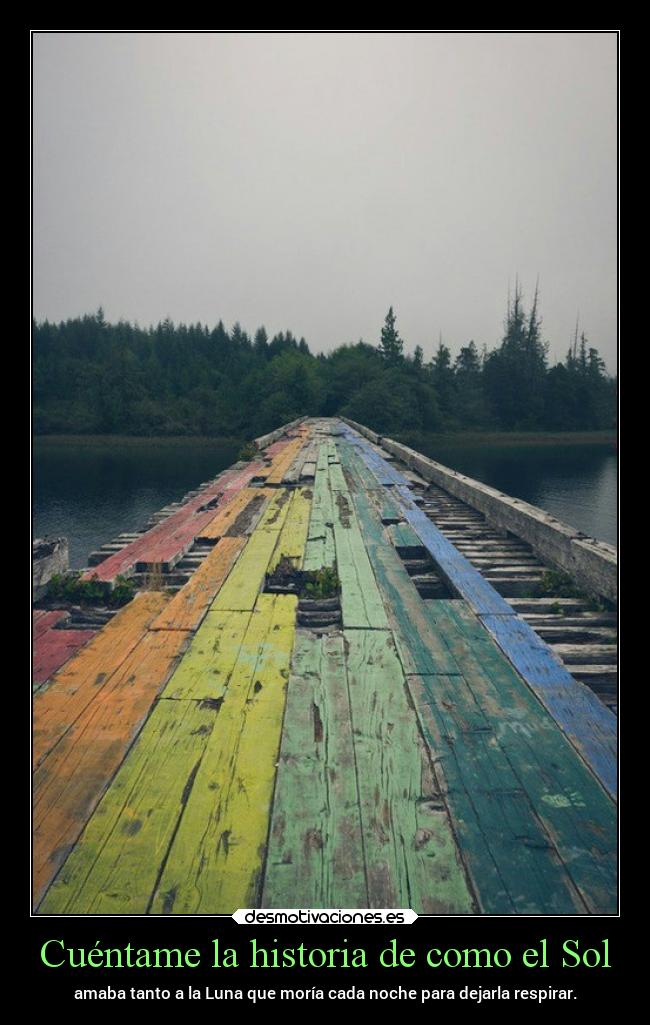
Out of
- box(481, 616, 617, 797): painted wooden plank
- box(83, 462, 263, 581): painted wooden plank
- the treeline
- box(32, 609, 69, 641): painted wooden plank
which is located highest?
the treeline

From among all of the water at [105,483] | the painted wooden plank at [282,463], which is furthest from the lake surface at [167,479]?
the painted wooden plank at [282,463]

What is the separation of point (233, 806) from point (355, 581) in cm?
229

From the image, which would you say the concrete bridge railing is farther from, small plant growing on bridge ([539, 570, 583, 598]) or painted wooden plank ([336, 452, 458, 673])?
painted wooden plank ([336, 452, 458, 673])

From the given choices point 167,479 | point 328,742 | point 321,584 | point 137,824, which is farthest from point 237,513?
point 167,479

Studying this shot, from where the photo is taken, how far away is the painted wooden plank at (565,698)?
7.29 ft

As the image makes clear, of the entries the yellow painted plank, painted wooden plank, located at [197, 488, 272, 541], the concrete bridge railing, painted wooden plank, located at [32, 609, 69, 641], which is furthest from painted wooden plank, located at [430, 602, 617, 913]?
painted wooden plank, located at [197, 488, 272, 541]

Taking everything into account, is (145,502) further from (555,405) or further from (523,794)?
(555,405)

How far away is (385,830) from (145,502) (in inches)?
983

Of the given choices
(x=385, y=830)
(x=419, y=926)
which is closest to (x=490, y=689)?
(x=385, y=830)

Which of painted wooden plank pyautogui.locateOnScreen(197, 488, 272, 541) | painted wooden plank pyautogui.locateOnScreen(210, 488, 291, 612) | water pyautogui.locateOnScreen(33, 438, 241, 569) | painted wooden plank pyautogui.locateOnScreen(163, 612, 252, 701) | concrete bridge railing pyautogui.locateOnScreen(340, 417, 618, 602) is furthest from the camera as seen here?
water pyautogui.locateOnScreen(33, 438, 241, 569)

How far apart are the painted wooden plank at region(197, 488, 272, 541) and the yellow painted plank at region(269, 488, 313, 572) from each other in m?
0.38

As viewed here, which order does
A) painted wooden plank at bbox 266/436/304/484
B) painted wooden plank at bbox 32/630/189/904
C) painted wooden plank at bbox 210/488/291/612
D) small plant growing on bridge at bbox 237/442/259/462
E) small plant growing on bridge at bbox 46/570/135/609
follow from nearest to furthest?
painted wooden plank at bbox 32/630/189/904
painted wooden plank at bbox 210/488/291/612
small plant growing on bridge at bbox 46/570/135/609
painted wooden plank at bbox 266/436/304/484
small plant growing on bridge at bbox 237/442/259/462

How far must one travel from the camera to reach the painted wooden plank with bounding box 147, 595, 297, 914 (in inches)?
63.7

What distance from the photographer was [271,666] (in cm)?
289
